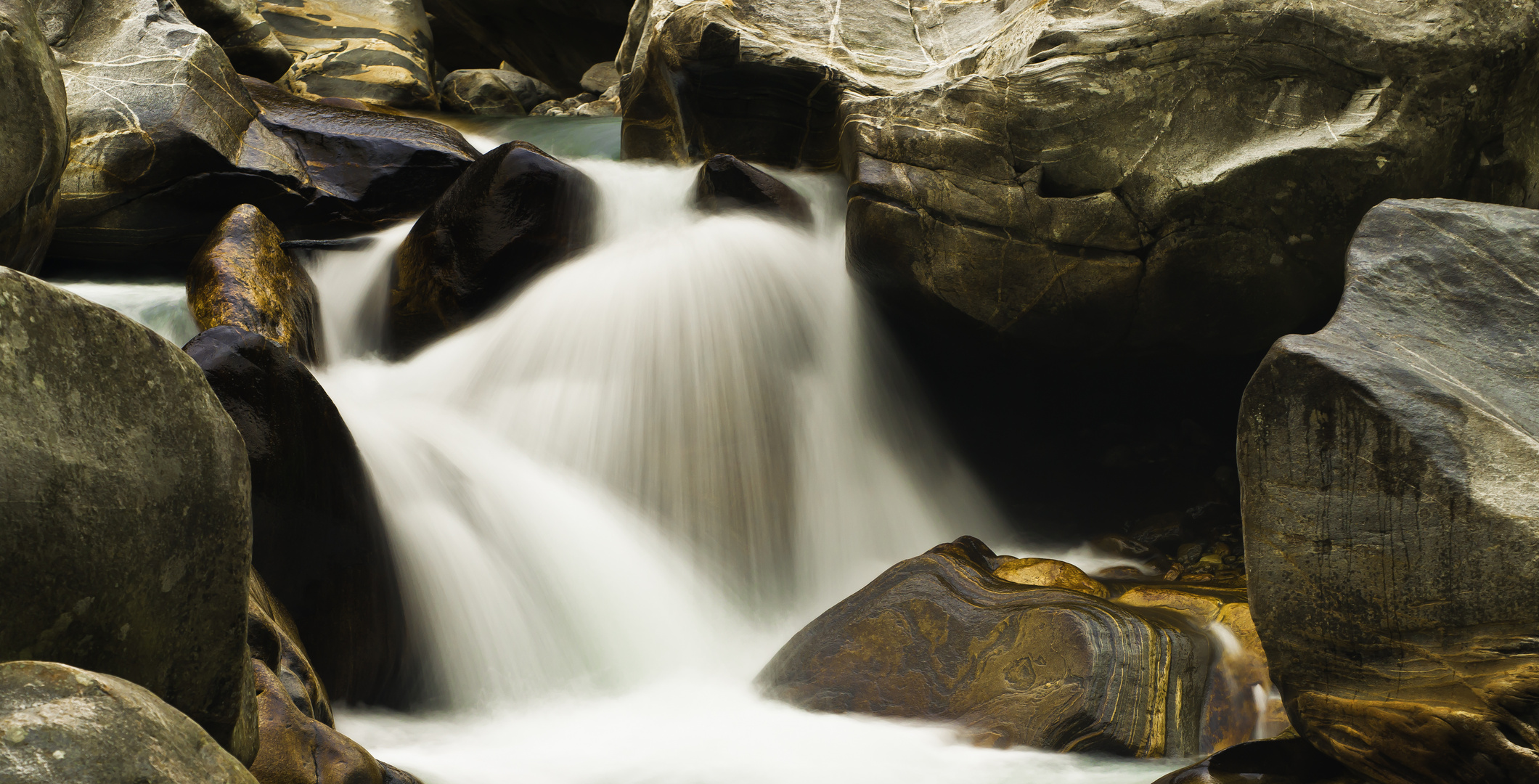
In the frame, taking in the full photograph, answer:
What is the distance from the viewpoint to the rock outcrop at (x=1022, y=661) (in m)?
3.25

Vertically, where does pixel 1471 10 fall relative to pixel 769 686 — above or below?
above

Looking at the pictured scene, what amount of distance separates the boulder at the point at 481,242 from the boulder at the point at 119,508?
417cm

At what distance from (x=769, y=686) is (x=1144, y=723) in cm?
133

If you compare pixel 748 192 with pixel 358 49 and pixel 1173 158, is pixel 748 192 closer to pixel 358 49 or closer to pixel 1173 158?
pixel 1173 158

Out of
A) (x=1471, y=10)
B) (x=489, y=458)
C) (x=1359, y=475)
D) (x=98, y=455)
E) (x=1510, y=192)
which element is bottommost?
(x=489, y=458)

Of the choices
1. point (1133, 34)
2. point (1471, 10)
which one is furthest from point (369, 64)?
point (1471, 10)

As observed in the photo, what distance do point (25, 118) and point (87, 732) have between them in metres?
3.44

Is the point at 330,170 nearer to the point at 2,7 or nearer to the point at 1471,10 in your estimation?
the point at 2,7

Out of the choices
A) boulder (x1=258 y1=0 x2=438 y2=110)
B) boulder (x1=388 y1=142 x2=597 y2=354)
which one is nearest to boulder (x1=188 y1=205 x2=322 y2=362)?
boulder (x1=388 y1=142 x2=597 y2=354)

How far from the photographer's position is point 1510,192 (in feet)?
14.7

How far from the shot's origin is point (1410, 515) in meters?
2.39

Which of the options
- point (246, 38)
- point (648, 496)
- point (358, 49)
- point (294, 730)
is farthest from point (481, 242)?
point (358, 49)

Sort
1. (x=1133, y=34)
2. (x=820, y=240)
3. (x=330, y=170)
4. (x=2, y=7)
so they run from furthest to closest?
(x=330, y=170)
(x=820, y=240)
(x=1133, y=34)
(x=2, y=7)

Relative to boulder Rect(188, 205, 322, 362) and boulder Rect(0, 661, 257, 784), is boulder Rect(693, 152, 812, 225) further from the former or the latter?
boulder Rect(0, 661, 257, 784)
